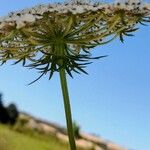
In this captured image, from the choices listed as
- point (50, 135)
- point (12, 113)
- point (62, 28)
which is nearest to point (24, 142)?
point (12, 113)

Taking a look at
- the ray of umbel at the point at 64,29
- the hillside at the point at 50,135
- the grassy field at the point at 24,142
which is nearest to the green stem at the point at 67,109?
the ray of umbel at the point at 64,29

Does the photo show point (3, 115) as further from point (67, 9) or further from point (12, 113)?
point (67, 9)

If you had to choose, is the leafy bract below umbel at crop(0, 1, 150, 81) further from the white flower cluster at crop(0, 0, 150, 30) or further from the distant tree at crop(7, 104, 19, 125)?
the distant tree at crop(7, 104, 19, 125)

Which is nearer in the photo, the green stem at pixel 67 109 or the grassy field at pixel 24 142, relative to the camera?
the green stem at pixel 67 109

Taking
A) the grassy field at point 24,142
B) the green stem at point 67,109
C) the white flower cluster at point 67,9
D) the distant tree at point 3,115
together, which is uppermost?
the distant tree at point 3,115

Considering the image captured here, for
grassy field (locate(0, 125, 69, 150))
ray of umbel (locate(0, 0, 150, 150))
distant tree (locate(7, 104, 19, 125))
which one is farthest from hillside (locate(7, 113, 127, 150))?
ray of umbel (locate(0, 0, 150, 150))

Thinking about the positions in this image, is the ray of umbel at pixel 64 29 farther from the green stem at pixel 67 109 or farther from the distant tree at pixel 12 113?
the distant tree at pixel 12 113
